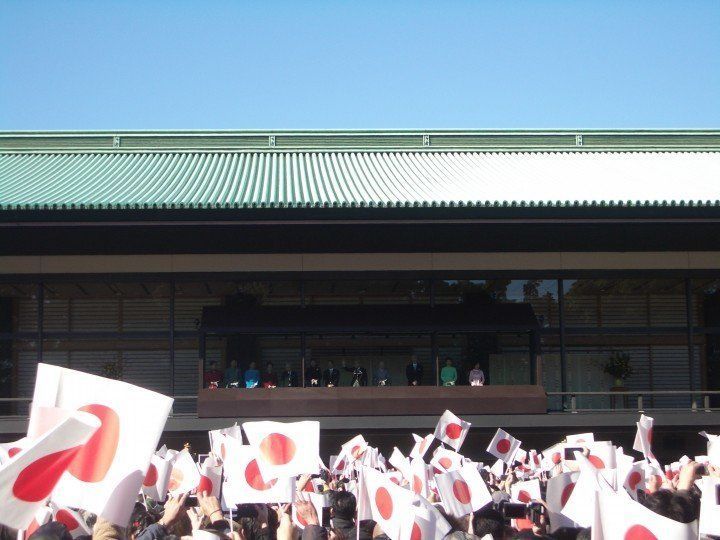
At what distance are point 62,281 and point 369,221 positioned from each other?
22.5 feet

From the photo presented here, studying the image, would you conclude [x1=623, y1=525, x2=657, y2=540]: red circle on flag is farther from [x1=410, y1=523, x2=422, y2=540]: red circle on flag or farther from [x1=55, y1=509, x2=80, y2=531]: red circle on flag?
[x1=55, y1=509, x2=80, y2=531]: red circle on flag

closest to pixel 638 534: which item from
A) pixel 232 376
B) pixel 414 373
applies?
pixel 414 373

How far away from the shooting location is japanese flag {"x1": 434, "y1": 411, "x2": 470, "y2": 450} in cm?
1664

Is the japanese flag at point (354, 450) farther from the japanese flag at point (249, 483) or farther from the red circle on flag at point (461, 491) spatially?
the red circle on flag at point (461, 491)

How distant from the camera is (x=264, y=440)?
10234 millimetres

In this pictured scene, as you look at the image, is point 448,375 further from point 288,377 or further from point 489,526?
point 489,526

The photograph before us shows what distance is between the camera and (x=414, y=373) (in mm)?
21625

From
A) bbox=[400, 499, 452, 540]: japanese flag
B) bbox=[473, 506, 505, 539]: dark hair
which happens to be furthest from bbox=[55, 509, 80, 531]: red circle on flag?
bbox=[473, 506, 505, 539]: dark hair

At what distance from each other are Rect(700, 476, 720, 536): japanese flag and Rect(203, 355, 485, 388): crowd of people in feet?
41.1

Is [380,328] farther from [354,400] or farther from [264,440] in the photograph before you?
[264,440]

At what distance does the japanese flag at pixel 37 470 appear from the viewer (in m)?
5.38

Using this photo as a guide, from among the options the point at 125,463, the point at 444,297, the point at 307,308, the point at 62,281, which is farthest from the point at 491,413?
the point at 125,463

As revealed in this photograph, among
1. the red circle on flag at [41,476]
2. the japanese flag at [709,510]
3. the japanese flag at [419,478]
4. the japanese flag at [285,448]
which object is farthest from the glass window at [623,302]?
the red circle on flag at [41,476]

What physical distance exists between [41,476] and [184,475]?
18.8 ft
